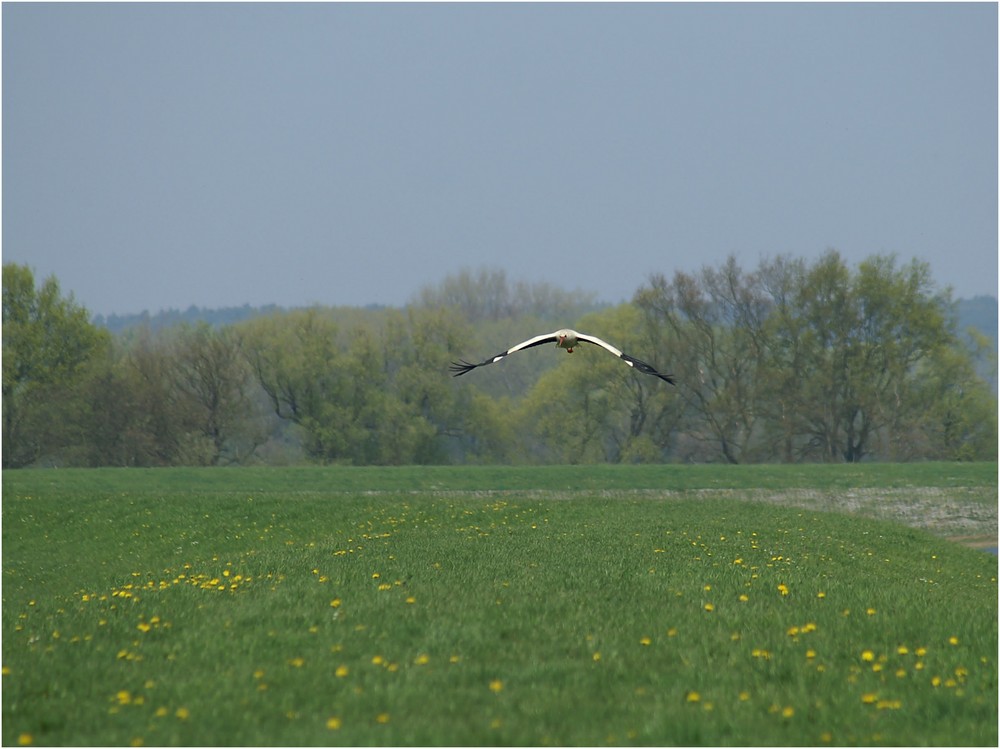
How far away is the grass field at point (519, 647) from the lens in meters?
8.58

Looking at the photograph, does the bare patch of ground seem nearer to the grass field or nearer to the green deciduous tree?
the grass field

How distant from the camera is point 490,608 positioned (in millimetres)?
11789

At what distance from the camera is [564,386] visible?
243 feet

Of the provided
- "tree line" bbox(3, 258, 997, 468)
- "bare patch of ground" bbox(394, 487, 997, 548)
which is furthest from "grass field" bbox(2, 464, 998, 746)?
"tree line" bbox(3, 258, 997, 468)

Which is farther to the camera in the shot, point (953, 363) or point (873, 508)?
point (953, 363)

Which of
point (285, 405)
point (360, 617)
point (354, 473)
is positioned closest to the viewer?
point (360, 617)

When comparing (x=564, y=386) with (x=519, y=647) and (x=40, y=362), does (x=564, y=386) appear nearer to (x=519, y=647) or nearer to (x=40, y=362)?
(x=40, y=362)

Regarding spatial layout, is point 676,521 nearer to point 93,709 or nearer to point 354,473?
point 93,709

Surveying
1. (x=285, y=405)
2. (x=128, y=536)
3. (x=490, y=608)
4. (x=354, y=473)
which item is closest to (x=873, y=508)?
(x=354, y=473)

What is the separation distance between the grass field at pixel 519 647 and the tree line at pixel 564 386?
4869cm

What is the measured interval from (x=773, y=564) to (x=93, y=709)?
32.5ft

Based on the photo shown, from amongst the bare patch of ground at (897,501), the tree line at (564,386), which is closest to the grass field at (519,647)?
the bare patch of ground at (897,501)

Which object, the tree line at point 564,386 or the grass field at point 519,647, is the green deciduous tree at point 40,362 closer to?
the tree line at point 564,386

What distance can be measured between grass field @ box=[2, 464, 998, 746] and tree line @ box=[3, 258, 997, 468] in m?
48.7
